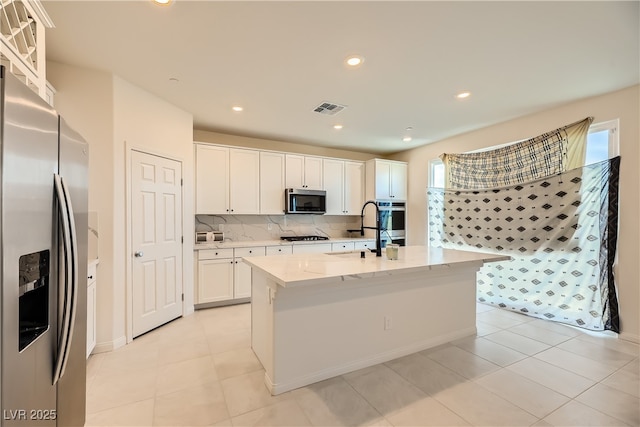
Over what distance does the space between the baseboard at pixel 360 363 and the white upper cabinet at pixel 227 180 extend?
2.60 m

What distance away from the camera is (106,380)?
85.5 inches

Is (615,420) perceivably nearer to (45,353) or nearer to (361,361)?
(361,361)

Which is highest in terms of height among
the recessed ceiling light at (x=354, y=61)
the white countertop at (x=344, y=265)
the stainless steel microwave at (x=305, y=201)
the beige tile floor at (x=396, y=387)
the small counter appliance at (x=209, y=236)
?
the recessed ceiling light at (x=354, y=61)

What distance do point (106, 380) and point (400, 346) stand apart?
2.45 m

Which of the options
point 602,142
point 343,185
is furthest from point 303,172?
point 602,142

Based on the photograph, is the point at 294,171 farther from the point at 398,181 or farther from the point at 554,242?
the point at 554,242

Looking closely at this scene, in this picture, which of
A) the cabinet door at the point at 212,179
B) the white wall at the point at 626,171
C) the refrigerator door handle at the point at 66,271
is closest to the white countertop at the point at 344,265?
the refrigerator door handle at the point at 66,271

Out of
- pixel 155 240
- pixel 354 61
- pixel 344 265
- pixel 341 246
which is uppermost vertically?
pixel 354 61

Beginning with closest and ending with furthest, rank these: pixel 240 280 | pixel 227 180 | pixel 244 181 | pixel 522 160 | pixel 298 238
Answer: pixel 522 160
pixel 240 280
pixel 227 180
pixel 244 181
pixel 298 238

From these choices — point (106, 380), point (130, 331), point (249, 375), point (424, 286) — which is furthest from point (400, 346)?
point (130, 331)

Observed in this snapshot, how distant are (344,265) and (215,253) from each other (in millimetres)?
2312

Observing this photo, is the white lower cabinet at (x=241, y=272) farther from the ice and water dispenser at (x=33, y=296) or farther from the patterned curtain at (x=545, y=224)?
the patterned curtain at (x=545, y=224)

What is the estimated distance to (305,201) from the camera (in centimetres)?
468

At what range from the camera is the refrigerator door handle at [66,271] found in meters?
1.10
